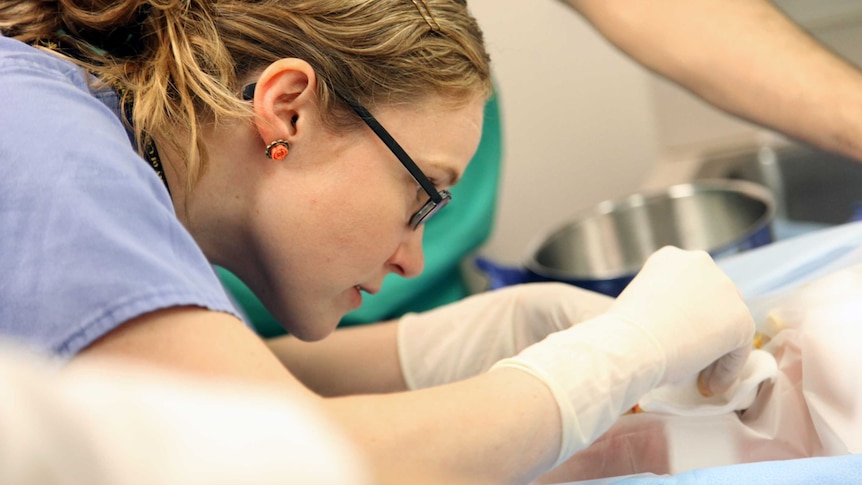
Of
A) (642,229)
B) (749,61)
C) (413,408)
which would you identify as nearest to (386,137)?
(413,408)

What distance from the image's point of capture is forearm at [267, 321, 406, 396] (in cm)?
124

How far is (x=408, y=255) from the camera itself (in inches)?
40.4

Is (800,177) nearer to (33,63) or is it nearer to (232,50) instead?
(232,50)

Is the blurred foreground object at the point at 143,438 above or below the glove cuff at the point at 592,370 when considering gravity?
above

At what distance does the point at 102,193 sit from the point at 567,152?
5.68 ft

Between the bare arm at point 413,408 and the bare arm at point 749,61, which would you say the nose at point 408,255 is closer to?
the bare arm at point 413,408

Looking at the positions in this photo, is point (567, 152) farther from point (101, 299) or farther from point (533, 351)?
point (101, 299)

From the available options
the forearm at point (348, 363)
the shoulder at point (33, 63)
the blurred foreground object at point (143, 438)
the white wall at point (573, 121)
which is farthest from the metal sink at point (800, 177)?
the blurred foreground object at point (143, 438)

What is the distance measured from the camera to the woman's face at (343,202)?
90 cm

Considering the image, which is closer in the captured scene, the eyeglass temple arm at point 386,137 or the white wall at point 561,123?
the eyeglass temple arm at point 386,137

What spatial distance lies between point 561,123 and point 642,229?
54cm

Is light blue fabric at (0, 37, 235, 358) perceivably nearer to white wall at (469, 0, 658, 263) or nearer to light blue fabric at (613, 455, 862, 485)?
light blue fabric at (613, 455, 862, 485)

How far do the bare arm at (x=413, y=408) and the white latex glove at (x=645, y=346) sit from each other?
0.08 feet

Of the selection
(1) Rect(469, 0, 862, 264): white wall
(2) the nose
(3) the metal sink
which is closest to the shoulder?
(2) the nose
